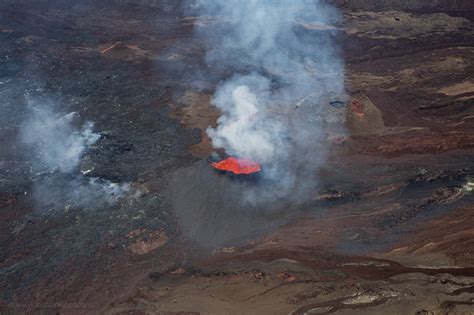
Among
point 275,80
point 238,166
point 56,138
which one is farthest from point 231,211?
point 275,80

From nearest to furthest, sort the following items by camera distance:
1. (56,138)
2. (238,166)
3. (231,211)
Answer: (231,211), (238,166), (56,138)

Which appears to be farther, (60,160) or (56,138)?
(56,138)

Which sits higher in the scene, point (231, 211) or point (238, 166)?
point (238, 166)

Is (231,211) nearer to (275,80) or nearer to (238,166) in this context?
(238,166)

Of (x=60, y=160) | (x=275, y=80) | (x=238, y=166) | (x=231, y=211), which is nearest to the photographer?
(x=231, y=211)

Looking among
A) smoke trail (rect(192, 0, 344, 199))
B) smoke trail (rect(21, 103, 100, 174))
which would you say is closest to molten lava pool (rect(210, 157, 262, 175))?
smoke trail (rect(192, 0, 344, 199))

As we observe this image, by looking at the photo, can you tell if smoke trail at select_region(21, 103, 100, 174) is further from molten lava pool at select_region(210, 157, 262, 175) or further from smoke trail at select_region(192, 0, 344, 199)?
molten lava pool at select_region(210, 157, 262, 175)
